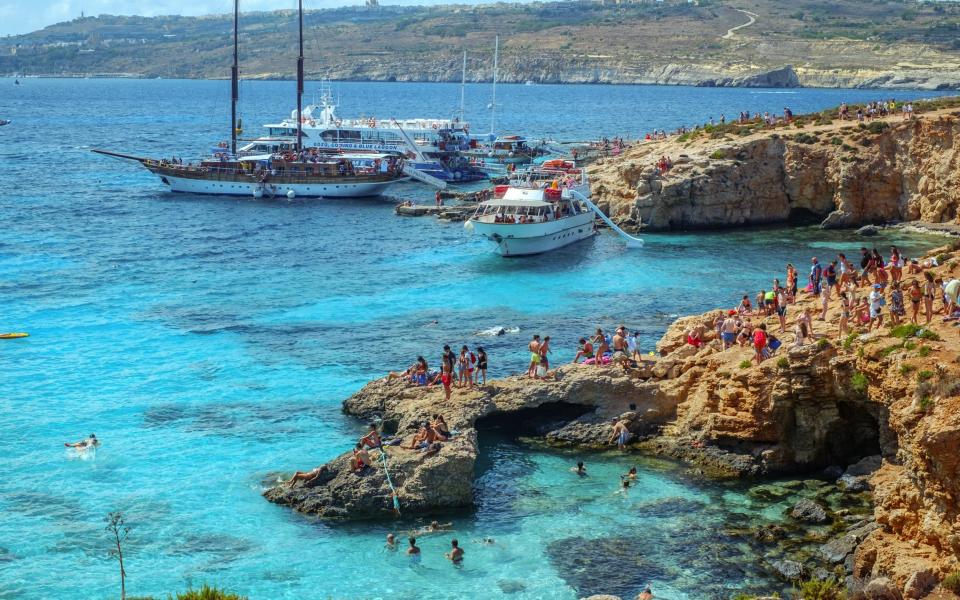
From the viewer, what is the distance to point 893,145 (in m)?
69.6

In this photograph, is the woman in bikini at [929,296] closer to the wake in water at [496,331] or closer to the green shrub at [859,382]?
the green shrub at [859,382]

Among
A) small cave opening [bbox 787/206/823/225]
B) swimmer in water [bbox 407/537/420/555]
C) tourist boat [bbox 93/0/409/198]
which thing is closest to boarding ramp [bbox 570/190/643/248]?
small cave opening [bbox 787/206/823/225]

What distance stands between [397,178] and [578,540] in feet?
227

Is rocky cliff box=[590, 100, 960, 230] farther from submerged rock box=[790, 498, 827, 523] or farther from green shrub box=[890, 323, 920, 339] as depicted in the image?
submerged rock box=[790, 498, 827, 523]

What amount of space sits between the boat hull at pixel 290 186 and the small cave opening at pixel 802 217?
3564 cm

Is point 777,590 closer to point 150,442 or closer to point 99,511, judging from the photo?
point 99,511

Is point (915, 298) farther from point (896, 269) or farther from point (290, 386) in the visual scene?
point (290, 386)

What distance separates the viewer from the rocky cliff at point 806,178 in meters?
67.5

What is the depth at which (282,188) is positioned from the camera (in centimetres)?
9288

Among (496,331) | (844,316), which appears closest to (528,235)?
(496,331)

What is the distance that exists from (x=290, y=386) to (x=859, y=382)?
2123 cm

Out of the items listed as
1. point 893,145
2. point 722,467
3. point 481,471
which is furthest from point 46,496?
point 893,145

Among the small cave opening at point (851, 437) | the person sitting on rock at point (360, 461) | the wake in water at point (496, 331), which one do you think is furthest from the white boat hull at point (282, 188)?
the small cave opening at point (851, 437)

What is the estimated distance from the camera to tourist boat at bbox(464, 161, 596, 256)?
216ft
